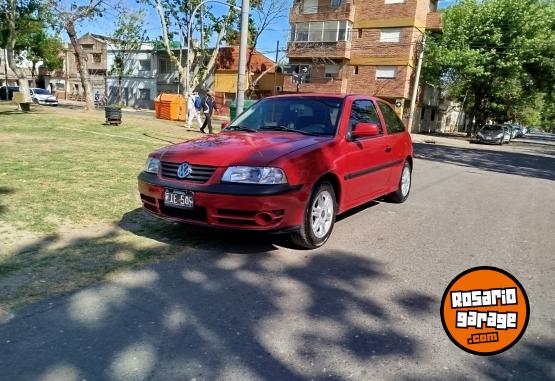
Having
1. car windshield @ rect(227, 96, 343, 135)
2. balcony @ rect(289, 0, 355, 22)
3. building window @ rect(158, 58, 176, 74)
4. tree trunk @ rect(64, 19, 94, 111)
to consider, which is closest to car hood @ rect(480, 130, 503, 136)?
balcony @ rect(289, 0, 355, 22)

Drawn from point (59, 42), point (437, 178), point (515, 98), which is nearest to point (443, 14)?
point (515, 98)

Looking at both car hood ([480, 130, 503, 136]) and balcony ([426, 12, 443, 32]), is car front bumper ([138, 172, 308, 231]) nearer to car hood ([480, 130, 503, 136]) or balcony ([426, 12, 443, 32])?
car hood ([480, 130, 503, 136])

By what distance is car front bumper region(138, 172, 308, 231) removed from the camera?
412 centimetres

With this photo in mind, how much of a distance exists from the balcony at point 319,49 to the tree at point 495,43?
263 inches

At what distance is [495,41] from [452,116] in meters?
26.3

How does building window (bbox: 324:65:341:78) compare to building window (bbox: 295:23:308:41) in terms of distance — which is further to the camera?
building window (bbox: 295:23:308:41)

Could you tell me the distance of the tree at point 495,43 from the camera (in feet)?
102

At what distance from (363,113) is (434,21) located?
112ft

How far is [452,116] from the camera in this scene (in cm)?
5653

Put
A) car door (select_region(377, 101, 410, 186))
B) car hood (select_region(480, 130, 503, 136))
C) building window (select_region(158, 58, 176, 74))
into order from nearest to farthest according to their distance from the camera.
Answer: car door (select_region(377, 101, 410, 186))
car hood (select_region(480, 130, 503, 136))
building window (select_region(158, 58, 176, 74))

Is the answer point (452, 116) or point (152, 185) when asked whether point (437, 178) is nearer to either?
point (152, 185)

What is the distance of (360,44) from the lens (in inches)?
1499

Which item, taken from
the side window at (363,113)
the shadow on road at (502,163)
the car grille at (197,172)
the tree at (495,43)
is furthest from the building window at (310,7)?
the car grille at (197,172)

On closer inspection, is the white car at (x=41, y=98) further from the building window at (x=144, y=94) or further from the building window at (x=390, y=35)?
the building window at (x=390, y=35)
